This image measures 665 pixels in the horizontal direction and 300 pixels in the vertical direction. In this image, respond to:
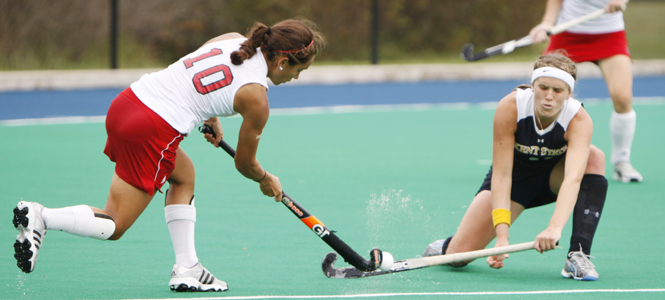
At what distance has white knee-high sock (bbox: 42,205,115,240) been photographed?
317 centimetres

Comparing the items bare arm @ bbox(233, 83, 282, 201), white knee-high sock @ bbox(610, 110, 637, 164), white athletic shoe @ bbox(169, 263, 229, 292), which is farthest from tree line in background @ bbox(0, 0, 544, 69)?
bare arm @ bbox(233, 83, 282, 201)

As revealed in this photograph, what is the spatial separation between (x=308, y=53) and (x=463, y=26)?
12548mm

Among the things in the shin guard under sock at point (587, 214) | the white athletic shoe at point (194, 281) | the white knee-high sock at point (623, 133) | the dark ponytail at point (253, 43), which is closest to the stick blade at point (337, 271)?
the white athletic shoe at point (194, 281)

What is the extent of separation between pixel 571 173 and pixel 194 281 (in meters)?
1.52

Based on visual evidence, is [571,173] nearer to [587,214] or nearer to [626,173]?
[587,214]

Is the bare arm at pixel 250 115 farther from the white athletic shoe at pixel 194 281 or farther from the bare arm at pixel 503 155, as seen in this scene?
the bare arm at pixel 503 155

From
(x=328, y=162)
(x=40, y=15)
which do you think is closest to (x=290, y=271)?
(x=328, y=162)

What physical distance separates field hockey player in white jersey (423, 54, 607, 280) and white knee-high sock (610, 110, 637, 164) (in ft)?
7.11

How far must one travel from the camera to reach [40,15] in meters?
12.7

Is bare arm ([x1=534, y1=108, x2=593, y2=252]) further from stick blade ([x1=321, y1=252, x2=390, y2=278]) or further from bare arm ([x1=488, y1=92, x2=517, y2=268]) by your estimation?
stick blade ([x1=321, y1=252, x2=390, y2=278])

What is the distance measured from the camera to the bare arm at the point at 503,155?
12.1 ft

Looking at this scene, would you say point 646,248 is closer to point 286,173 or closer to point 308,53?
point 308,53

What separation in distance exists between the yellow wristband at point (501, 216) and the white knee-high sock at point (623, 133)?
263cm

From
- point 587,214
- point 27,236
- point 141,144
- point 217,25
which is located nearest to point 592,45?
point 587,214
